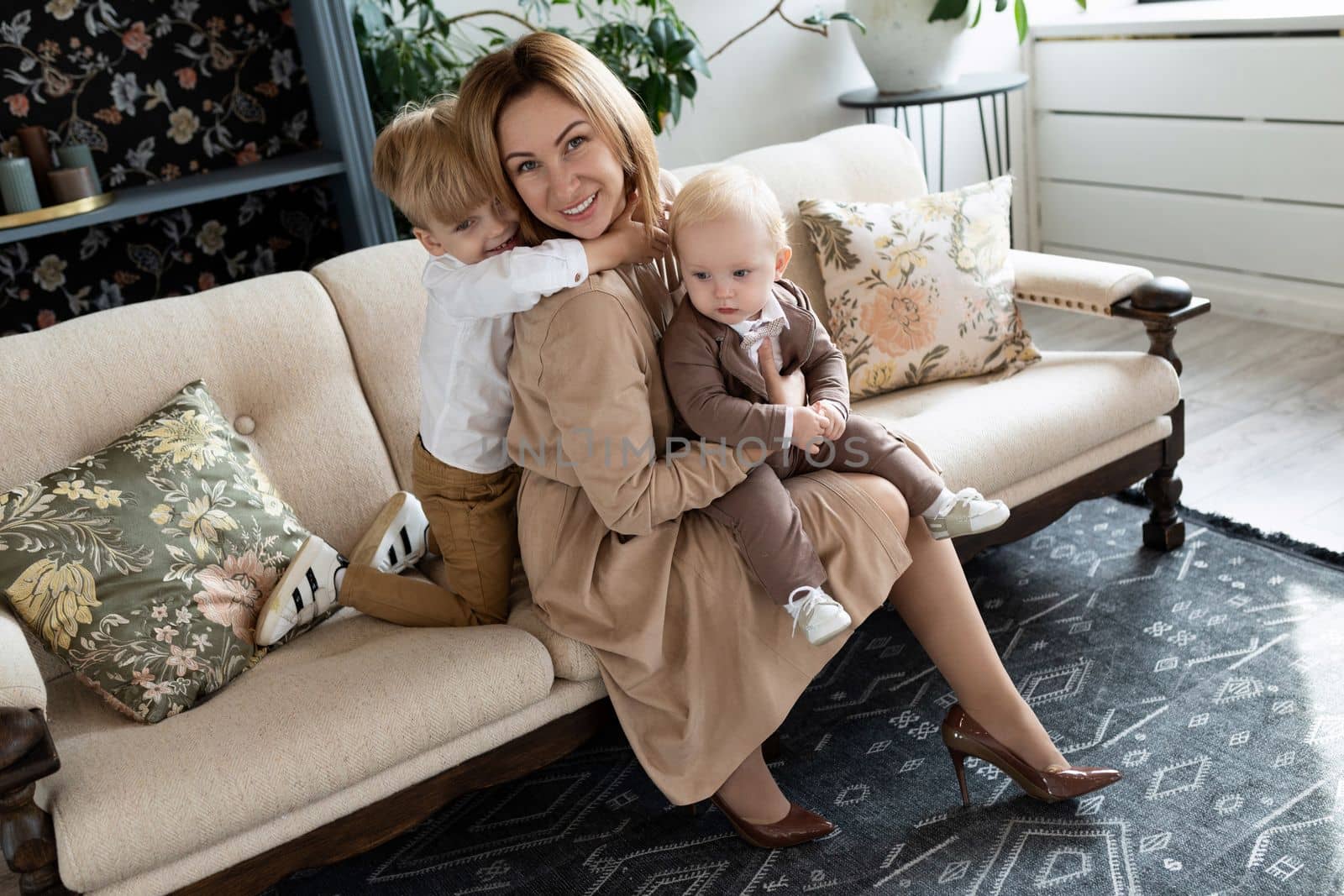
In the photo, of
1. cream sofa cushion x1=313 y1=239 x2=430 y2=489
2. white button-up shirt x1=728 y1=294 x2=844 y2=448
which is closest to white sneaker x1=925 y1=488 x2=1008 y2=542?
white button-up shirt x1=728 y1=294 x2=844 y2=448

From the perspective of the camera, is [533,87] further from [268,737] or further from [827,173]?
[827,173]

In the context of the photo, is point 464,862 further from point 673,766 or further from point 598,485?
point 598,485

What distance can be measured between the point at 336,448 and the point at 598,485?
2.21ft

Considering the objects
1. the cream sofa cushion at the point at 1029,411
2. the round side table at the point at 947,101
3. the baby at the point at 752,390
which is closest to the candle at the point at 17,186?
the baby at the point at 752,390

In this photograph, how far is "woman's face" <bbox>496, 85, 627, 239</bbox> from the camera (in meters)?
1.69

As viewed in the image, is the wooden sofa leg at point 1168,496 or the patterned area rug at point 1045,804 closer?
the patterned area rug at point 1045,804

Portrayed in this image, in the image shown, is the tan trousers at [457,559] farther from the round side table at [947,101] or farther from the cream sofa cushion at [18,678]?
the round side table at [947,101]

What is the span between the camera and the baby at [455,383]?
1727 millimetres

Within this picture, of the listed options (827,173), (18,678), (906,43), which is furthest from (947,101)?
(18,678)

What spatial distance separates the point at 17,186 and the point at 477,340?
4.21ft

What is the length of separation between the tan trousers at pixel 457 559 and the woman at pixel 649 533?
76 millimetres

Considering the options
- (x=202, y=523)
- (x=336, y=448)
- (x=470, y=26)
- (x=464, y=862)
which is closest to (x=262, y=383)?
(x=336, y=448)

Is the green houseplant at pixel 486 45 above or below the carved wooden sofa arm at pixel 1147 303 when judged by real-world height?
above

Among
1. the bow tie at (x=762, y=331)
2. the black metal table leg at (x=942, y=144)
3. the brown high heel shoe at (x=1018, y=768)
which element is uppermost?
the bow tie at (x=762, y=331)
